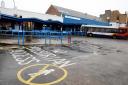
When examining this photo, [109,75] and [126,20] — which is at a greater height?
[126,20]

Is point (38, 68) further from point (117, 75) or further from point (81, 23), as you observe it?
point (81, 23)

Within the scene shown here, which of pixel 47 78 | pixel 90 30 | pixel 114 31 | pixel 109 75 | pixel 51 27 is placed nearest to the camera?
pixel 47 78

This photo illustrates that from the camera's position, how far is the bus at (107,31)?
40.2 m

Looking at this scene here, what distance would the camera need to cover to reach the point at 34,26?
110 ft

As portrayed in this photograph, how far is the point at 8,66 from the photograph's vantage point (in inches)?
356

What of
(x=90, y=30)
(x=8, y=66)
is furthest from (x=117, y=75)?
(x=90, y=30)

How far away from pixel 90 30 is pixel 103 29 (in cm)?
326

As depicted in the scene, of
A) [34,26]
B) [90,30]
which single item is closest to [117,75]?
[34,26]

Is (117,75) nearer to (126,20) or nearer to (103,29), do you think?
(103,29)

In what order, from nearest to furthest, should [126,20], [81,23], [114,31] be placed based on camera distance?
[114,31] < [81,23] < [126,20]

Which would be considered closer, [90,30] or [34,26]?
[34,26]

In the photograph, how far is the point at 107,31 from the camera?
42.3 meters

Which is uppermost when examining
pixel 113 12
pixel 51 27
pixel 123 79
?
pixel 113 12

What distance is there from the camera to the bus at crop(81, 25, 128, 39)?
4019cm
